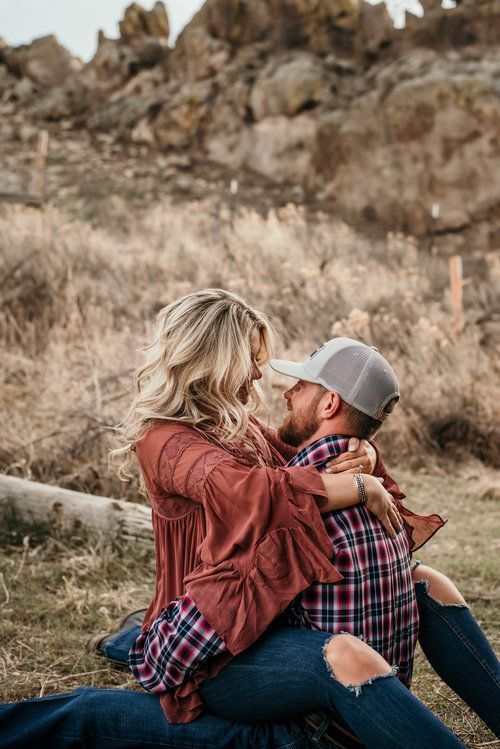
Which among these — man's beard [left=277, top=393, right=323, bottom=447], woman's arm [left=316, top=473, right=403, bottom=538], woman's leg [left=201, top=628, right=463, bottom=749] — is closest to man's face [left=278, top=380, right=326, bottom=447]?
man's beard [left=277, top=393, right=323, bottom=447]

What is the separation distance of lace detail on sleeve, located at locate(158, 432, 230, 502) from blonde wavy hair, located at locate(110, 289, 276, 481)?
109mm

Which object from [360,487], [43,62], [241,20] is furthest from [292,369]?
[43,62]

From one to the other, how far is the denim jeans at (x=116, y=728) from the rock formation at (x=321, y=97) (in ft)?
50.1

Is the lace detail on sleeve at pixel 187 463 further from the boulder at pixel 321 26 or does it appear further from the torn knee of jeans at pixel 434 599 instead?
the boulder at pixel 321 26

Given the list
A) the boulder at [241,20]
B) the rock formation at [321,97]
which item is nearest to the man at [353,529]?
the rock formation at [321,97]

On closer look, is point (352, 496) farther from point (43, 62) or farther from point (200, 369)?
point (43, 62)

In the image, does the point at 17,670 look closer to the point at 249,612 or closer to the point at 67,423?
the point at 249,612

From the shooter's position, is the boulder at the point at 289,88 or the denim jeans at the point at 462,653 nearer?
the denim jeans at the point at 462,653

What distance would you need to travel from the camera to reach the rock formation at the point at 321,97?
17500mm

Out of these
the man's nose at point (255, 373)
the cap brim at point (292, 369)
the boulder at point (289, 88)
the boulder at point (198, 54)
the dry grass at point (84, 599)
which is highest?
the boulder at point (198, 54)

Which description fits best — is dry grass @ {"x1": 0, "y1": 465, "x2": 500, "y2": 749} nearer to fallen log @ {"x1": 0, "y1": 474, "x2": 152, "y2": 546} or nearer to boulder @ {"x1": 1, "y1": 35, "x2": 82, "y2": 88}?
fallen log @ {"x1": 0, "y1": 474, "x2": 152, "y2": 546}

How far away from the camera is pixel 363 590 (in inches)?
82.5

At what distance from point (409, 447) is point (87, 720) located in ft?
16.2

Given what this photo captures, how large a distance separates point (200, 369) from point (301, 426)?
40 centimetres
